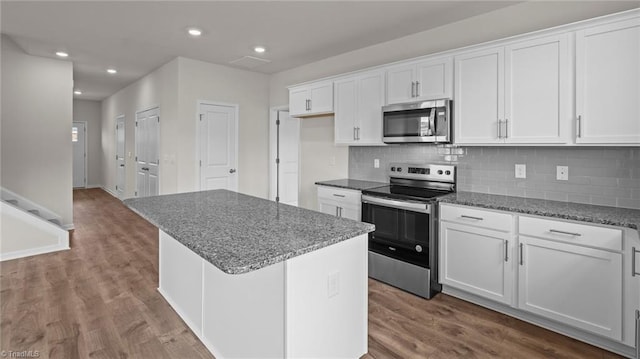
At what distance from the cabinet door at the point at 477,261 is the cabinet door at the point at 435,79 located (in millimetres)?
1167

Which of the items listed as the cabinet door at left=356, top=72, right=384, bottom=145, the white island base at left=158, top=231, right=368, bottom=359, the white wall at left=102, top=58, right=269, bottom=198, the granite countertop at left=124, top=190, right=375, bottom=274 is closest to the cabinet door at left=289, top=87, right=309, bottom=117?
the cabinet door at left=356, top=72, right=384, bottom=145

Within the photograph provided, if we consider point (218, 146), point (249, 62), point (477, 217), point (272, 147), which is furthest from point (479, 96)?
point (218, 146)

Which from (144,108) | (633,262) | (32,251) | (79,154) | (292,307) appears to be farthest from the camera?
(79,154)

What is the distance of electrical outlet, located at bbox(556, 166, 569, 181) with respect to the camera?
261cm

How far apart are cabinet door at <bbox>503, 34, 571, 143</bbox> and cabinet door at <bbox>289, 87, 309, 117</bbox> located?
2386 mm

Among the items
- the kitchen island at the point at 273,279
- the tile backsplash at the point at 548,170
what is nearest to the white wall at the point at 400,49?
the tile backsplash at the point at 548,170

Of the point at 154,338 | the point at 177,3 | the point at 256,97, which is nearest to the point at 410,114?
the point at 177,3

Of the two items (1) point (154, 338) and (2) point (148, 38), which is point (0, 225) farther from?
(1) point (154, 338)

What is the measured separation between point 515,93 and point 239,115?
3925mm

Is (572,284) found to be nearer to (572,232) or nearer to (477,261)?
(572,232)

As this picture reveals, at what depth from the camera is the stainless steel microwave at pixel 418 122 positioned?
2.95 metres

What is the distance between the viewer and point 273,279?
151cm

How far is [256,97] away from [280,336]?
4.58 m

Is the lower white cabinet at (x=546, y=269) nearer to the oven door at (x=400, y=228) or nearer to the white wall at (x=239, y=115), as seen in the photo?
the oven door at (x=400, y=228)
